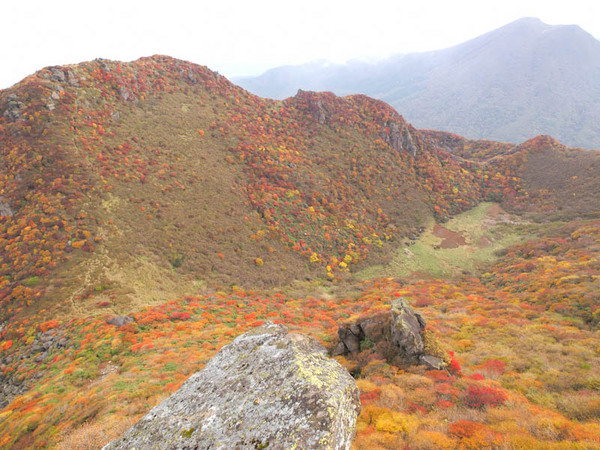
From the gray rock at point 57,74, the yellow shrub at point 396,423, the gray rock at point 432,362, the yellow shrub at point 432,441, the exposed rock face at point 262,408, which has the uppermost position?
the gray rock at point 57,74

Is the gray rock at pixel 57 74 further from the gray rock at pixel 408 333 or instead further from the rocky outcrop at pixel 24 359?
the gray rock at pixel 408 333

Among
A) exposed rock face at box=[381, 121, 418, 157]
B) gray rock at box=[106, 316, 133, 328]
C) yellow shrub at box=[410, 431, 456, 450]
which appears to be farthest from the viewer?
exposed rock face at box=[381, 121, 418, 157]

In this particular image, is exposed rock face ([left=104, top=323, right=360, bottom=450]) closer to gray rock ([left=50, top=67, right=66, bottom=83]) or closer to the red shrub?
the red shrub

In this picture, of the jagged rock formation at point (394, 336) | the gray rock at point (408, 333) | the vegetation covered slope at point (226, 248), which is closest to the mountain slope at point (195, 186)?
the vegetation covered slope at point (226, 248)

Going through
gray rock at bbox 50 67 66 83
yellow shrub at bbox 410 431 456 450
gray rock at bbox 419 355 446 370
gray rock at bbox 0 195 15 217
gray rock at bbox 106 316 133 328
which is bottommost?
gray rock at bbox 419 355 446 370

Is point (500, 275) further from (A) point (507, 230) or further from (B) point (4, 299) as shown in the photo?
(B) point (4, 299)

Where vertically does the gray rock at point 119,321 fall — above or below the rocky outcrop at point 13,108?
below

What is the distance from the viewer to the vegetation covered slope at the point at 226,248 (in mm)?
13070

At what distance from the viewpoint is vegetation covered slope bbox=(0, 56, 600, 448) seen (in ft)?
42.9

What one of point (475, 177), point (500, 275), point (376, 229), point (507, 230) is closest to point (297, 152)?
point (376, 229)

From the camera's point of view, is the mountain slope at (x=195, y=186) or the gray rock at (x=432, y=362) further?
the mountain slope at (x=195, y=186)

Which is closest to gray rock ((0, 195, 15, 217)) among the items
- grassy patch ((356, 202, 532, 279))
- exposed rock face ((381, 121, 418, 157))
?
grassy patch ((356, 202, 532, 279))

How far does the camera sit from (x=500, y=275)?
1721 inches

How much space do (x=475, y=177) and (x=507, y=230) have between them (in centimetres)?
3165
